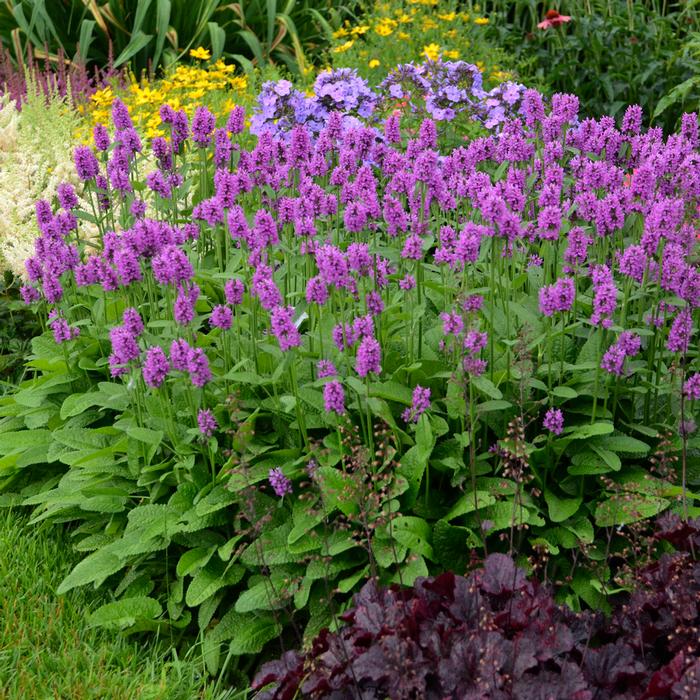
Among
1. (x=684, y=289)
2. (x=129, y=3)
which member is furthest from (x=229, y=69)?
(x=684, y=289)

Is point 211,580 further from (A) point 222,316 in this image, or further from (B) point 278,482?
(A) point 222,316

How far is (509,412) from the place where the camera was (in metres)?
3.27

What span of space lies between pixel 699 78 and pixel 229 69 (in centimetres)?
363

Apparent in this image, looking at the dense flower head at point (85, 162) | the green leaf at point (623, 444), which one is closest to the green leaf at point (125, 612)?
the green leaf at point (623, 444)

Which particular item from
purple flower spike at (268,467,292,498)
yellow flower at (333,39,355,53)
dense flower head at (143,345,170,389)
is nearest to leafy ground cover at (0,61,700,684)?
dense flower head at (143,345,170,389)

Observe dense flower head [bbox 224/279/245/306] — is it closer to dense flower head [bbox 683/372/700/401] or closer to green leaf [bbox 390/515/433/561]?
green leaf [bbox 390/515/433/561]

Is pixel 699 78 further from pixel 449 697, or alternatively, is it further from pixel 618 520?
pixel 449 697

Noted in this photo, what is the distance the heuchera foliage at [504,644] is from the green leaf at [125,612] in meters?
0.60

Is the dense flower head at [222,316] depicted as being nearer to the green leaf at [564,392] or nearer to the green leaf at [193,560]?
the green leaf at [193,560]

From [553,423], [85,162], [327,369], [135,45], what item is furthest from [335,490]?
[135,45]

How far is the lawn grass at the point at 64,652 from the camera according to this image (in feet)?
9.45

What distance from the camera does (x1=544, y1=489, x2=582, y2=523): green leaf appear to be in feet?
10.1

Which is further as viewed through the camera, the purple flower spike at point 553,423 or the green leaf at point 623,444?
the green leaf at point 623,444

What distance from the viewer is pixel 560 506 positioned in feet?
10.3
